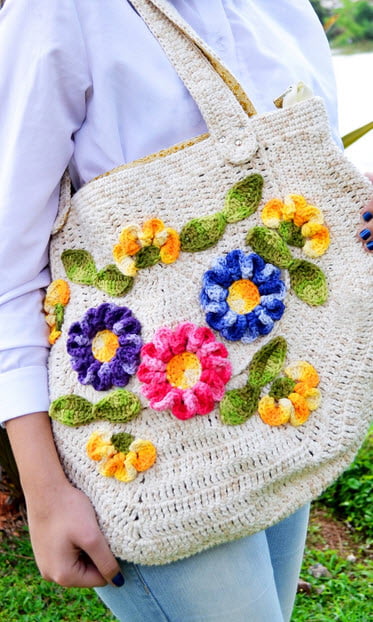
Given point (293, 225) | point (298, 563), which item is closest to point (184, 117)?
point (293, 225)

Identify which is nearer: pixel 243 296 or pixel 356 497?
pixel 243 296

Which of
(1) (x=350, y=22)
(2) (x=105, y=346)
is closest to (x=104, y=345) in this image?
(2) (x=105, y=346)

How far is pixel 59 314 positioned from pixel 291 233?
0.45 m

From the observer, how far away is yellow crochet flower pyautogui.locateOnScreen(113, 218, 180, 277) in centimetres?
126

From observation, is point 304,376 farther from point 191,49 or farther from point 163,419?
point 191,49

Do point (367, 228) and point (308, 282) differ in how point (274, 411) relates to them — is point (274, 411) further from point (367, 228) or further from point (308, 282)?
point (367, 228)

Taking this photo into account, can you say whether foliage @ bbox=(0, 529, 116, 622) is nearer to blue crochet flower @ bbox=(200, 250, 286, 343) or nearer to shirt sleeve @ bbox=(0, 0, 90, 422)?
shirt sleeve @ bbox=(0, 0, 90, 422)

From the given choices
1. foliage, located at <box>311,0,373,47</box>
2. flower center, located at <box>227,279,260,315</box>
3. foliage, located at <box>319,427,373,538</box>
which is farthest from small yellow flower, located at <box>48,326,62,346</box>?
foliage, located at <box>311,0,373,47</box>

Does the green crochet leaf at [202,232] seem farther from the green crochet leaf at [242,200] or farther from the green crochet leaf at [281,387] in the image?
the green crochet leaf at [281,387]

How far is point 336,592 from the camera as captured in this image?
9.21 ft

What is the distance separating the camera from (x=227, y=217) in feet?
4.17

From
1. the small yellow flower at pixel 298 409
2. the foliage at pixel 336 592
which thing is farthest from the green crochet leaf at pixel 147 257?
the foliage at pixel 336 592

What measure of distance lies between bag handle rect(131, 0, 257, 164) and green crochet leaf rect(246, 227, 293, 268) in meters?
0.13

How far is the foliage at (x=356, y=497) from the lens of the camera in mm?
3148
